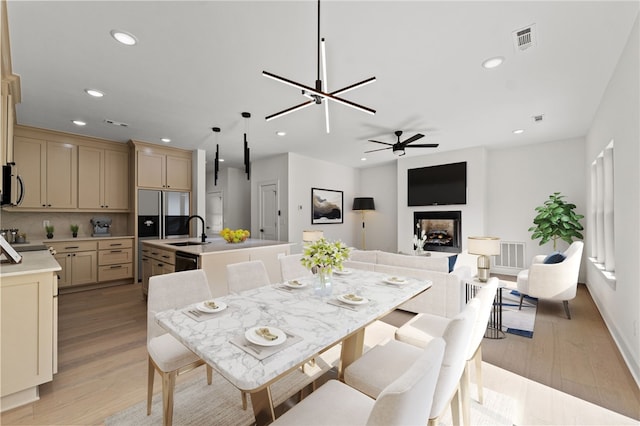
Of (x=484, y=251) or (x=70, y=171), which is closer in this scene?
(x=484, y=251)

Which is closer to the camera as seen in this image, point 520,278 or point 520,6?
point 520,6

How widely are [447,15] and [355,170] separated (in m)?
6.26

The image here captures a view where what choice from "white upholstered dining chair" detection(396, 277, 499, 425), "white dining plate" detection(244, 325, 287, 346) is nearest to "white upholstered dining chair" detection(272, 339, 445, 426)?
"white dining plate" detection(244, 325, 287, 346)

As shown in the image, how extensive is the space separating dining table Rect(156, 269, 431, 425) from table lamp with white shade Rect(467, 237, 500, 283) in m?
1.12

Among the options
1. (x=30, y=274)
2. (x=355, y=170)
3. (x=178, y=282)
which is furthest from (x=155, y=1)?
(x=355, y=170)

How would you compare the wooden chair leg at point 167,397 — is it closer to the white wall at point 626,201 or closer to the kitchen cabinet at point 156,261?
the kitchen cabinet at point 156,261

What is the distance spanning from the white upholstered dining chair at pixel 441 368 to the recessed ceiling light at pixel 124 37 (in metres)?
2.86

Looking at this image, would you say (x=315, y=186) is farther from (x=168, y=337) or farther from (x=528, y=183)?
(x=168, y=337)

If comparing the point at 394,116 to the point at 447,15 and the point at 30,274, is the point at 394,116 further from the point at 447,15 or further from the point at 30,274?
the point at 30,274

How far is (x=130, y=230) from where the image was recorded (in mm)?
5293

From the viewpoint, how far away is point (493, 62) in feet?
8.38

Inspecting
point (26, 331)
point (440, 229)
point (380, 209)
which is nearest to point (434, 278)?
point (440, 229)

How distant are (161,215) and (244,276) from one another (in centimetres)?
390

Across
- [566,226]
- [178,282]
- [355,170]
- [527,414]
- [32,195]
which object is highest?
[355,170]
